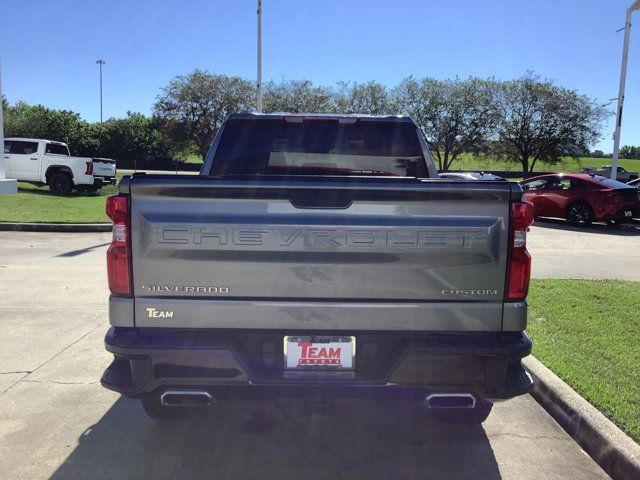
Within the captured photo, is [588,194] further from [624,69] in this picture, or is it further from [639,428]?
[639,428]

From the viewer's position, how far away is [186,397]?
285cm

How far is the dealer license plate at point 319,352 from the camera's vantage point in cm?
274

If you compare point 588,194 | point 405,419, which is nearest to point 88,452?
point 405,419

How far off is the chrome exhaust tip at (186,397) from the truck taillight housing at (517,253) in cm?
167

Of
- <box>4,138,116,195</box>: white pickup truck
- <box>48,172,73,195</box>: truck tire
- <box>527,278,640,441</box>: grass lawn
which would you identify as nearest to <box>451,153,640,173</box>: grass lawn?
<box>4,138,116,195</box>: white pickup truck

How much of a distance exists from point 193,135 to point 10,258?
3685 centimetres

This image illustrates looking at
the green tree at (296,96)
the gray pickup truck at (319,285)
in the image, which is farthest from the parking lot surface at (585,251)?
the green tree at (296,96)

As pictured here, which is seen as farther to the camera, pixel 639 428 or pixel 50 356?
pixel 50 356

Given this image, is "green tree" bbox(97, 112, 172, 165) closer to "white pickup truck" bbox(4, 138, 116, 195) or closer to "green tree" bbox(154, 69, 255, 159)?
"green tree" bbox(154, 69, 255, 159)

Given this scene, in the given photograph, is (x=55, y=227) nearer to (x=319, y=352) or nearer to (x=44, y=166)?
(x=44, y=166)

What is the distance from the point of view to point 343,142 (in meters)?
4.30

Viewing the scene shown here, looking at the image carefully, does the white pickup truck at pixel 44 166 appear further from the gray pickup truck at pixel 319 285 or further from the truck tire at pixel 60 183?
the gray pickup truck at pixel 319 285

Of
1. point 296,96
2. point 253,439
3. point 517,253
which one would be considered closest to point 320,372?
point 253,439

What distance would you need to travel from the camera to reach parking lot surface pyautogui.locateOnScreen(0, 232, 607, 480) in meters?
3.11
